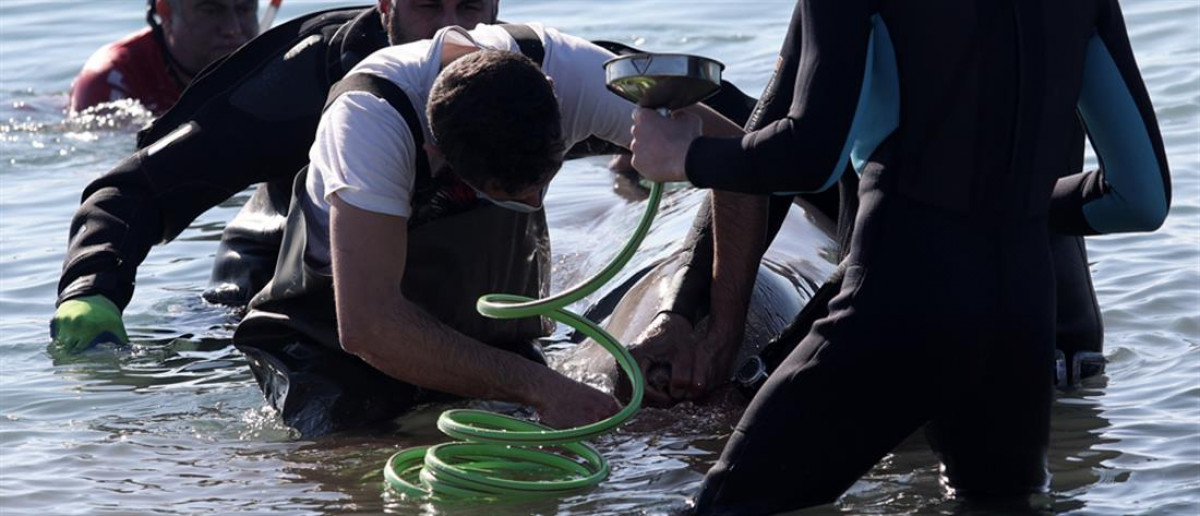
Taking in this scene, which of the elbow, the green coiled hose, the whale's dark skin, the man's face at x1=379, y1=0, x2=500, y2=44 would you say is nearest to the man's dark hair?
the green coiled hose

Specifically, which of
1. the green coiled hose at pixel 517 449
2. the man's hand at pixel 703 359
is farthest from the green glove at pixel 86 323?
the man's hand at pixel 703 359

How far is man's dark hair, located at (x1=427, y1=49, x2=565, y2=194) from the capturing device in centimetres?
438

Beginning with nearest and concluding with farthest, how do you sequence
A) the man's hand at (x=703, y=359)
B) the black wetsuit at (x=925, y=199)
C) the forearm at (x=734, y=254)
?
the black wetsuit at (x=925, y=199) < the forearm at (x=734, y=254) < the man's hand at (x=703, y=359)

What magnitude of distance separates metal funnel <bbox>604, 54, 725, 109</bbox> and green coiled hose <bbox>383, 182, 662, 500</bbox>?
0.44m

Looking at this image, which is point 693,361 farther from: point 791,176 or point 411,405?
point 791,176

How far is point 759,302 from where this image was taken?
5551 mm

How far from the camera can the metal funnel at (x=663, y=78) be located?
12.6 ft

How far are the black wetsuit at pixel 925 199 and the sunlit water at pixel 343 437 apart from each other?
0.54 meters

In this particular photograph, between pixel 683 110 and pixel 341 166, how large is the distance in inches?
36.6

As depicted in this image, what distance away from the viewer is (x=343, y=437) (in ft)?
17.5

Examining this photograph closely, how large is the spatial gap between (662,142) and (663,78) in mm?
130

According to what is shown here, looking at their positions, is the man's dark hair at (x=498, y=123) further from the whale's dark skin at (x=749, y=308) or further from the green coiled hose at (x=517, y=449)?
the whale's dark skin at (x=749, y=308)

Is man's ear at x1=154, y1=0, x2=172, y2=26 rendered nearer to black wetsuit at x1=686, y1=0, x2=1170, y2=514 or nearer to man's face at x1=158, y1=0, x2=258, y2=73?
man's face at x1=158, y1=0, x2=258, y2=73

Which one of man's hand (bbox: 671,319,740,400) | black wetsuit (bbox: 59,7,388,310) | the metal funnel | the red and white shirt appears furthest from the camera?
the red and white shirt
